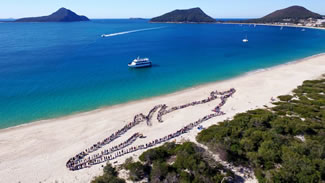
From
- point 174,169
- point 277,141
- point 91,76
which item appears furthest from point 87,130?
point 91,76

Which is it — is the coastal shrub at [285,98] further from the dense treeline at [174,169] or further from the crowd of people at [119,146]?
the dense treeline at [174,169]

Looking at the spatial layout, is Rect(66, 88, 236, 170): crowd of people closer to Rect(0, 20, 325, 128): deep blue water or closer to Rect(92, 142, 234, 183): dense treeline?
Rect(92, 142, 234, 183): dense treeline

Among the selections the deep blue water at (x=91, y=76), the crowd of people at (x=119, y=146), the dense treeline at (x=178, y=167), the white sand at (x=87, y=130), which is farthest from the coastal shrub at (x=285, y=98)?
the dense treeline at (x=178, y=167)

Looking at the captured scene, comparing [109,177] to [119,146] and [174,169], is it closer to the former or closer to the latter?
[174,169]

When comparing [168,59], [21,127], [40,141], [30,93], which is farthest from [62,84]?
[168,59]

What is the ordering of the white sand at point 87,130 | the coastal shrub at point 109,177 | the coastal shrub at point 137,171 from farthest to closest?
the white sand at point 87,130, the coastal shrub at point 137,171, the coastal shrub at point 109,177

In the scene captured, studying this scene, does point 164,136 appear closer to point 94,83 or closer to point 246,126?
A: point 246,126

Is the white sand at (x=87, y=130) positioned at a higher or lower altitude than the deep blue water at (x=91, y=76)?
lower
